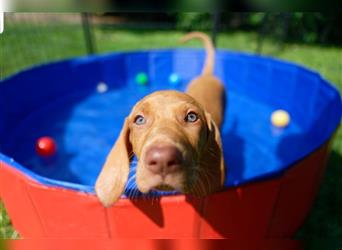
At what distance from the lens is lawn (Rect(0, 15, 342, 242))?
4496 mm

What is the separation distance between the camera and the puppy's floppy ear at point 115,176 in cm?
205

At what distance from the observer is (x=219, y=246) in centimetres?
102

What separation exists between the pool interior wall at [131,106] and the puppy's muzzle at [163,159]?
5.90ft

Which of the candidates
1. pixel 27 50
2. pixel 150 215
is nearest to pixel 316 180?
pixel 150 215

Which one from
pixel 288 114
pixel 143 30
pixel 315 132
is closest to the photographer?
pixel 315 132

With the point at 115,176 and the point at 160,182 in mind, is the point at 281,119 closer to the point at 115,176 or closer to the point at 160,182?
the point at 115,176

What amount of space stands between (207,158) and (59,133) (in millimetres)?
3018

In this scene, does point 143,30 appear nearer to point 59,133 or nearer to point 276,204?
point 59,133

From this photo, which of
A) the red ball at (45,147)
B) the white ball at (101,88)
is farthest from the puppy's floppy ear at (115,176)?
the white ball at (101,88)

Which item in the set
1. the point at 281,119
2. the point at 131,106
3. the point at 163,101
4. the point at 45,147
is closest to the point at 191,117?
the point at 163,101

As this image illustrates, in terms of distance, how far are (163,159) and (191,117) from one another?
0.52 metres

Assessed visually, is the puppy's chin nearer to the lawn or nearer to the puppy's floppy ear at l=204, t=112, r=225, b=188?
the puppy's floppy ear at l=204, t=112, r=225, b=188

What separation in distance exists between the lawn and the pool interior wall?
2.12 ft

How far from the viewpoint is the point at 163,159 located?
1594 mm
